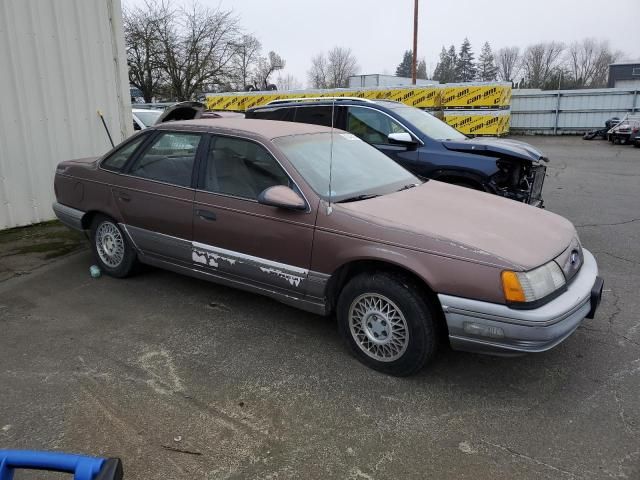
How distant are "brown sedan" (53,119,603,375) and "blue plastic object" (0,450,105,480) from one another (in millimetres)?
2066

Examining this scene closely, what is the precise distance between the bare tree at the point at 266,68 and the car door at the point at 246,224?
32069 millimetres

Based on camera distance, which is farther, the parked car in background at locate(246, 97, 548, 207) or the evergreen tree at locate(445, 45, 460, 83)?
the evergreen tree at locate(445, 45, 460, 83)

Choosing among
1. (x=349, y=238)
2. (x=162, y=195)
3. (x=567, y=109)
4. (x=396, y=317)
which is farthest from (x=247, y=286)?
(x=567, y=109)

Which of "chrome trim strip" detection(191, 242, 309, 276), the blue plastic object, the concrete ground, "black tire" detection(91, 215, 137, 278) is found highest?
the blue plastic object

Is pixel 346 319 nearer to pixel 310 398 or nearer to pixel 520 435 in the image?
pixel 310 398

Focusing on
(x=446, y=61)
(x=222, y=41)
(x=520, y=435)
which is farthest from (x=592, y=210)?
(x=446, y=61)

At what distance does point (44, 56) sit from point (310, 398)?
6417 millimetres

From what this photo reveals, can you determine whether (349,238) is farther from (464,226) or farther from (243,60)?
(243,60)

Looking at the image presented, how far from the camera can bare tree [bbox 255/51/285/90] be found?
37656mm

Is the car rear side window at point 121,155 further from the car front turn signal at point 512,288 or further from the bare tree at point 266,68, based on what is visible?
the bare tree at point 266,68

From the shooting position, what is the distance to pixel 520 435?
2.87m

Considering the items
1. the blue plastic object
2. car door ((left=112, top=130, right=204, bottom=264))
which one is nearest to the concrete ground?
car door ((left=112, top=130, right=204, bottom=264))

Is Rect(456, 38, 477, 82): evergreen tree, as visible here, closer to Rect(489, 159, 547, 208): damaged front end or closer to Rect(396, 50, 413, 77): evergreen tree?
Rect(396, 50, 413, 77): evergreen tree

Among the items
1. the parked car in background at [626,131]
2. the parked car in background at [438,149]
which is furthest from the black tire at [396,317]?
the parked car in background at [626,131]
